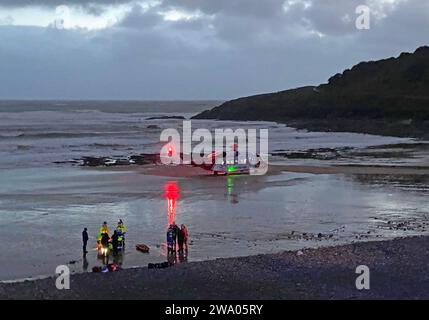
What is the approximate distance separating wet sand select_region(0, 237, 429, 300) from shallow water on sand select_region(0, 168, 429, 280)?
6.67ft

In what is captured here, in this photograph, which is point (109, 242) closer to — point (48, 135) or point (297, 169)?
point (297, 169)

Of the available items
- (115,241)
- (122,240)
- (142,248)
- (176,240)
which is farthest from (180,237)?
(115,241)

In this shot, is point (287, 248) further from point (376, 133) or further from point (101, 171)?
point (376, 133)

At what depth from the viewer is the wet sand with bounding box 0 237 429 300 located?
1280cm

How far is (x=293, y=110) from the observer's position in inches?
4264

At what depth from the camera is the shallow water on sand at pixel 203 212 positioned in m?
18.5

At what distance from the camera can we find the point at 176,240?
17984mm

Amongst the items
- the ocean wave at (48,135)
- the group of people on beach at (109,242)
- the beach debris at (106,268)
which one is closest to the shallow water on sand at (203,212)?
the group of people on beach at (109,242)

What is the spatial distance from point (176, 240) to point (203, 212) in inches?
263

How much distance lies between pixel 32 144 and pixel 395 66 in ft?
253

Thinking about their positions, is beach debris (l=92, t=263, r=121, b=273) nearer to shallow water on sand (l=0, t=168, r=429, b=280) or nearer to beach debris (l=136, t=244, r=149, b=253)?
shallow water on sand (l=0, t=168, r=429, b=280)

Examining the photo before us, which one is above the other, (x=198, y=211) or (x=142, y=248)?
(x=198, y=211)

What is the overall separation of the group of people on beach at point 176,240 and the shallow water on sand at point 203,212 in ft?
1.15
